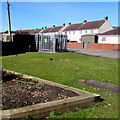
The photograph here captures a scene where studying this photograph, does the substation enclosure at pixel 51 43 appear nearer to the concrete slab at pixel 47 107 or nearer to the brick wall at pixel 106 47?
the brick wall at pixel 106 47

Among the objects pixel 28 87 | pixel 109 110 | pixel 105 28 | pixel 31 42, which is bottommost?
pixel 109 110

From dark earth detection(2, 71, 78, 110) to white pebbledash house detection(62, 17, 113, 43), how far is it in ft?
144

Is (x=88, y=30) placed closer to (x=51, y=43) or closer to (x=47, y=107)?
(x=51, y=43)

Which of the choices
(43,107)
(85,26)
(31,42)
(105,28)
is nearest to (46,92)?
(43,107)

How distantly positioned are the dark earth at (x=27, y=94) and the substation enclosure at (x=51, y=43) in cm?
1871

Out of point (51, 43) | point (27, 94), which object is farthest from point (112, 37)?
point (27, 94)

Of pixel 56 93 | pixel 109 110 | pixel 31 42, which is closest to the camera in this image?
pixel 109 110

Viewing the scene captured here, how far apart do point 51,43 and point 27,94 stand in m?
20.2

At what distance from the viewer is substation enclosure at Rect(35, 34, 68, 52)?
24.3 m

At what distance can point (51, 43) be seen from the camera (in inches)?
963

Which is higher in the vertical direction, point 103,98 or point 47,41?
point 47,41

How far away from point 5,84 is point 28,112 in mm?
2474

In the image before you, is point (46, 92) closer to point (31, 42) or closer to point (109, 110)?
point (109, 110)

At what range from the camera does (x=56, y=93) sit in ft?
15.6
